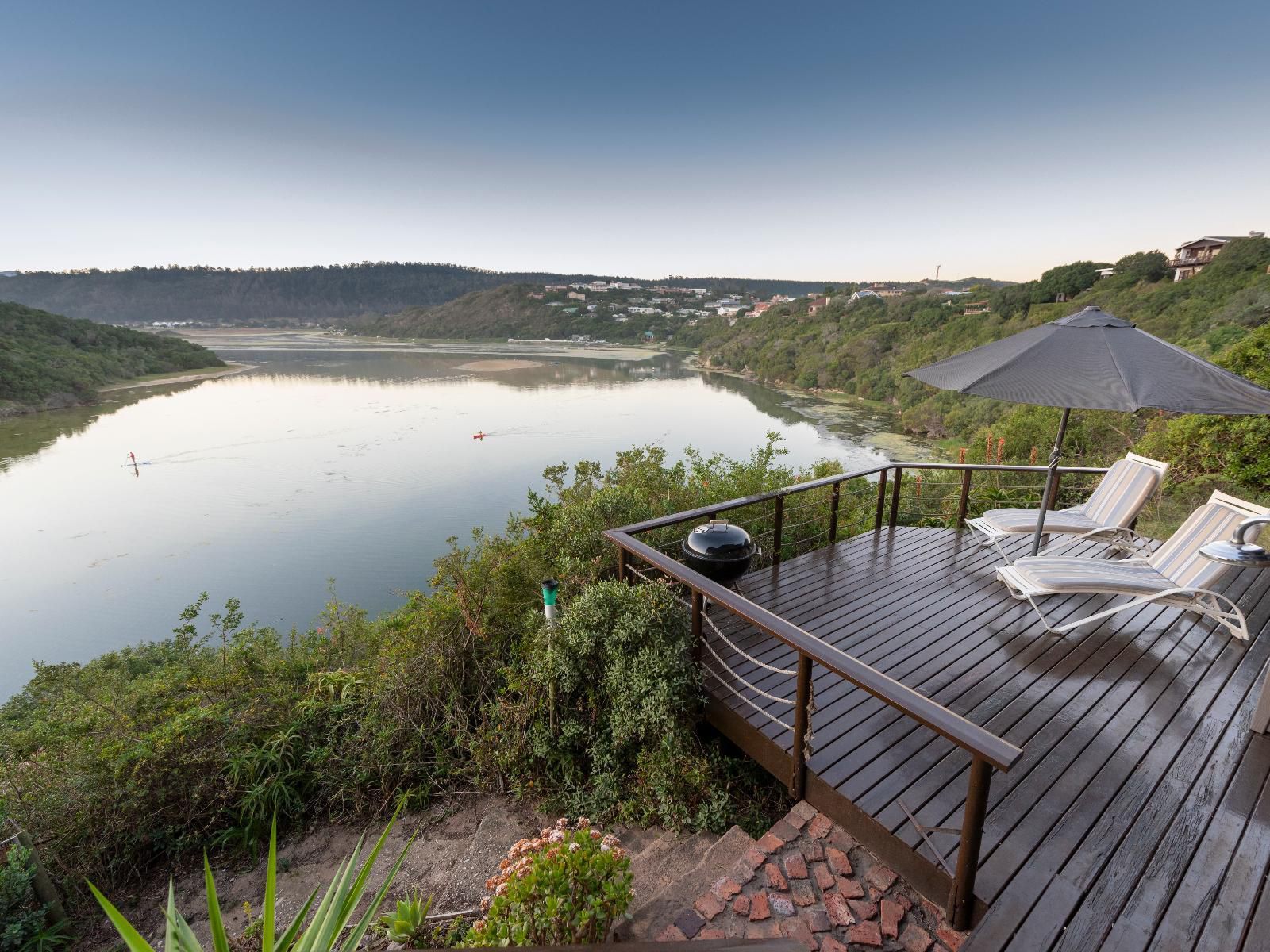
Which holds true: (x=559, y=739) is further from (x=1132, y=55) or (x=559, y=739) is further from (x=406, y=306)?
(x=406, y=306)

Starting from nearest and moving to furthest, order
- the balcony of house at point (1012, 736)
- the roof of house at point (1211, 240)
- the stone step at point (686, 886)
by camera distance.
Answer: the balcony of house at point (1012, 736)
the stone step at point (686, 886)
the roof of house at point (1211, 240)

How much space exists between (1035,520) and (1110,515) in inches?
20.4

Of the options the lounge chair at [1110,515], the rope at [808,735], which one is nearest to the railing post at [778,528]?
the lounge chair at [1110,515]

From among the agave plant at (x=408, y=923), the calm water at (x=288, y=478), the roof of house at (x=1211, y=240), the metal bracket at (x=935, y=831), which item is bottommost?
the calm water at (x=288, y=478)

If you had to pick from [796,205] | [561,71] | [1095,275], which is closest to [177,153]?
[561,71]

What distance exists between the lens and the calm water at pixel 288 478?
506 inches

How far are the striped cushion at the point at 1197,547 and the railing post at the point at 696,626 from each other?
9.63 feet

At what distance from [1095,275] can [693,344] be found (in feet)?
134

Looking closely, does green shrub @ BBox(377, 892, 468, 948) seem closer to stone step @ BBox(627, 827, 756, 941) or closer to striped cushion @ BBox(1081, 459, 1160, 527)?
stone step @ BBox(627, 827, 756, 941)

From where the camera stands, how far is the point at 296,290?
286 ft

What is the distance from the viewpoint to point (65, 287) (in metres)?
70.2

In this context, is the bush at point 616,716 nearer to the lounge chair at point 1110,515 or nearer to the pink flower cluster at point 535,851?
the pink flower cluster at point 535,851

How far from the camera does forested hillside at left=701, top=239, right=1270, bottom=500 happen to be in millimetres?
7582

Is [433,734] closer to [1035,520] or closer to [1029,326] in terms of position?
[1035,520]
